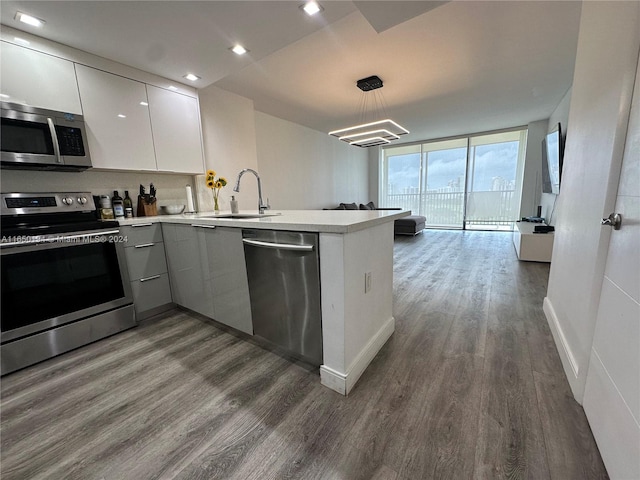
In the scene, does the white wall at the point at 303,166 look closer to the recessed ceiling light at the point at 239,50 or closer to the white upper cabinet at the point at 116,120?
the white upper cabinet at the point at 116,120

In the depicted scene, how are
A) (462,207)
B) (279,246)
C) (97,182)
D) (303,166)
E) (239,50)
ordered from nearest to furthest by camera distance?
(279,246), (239,50), (97,182), (303,166), (462,207)

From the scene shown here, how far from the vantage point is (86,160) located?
6.70 ft

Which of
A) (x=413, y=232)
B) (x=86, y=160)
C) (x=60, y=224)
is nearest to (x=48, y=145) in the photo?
(x=86, y=160)

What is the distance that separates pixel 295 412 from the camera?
1.30 meters

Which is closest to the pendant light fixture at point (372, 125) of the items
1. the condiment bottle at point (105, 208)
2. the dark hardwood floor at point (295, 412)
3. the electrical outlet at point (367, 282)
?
the electrical outlet at point (367, 282)

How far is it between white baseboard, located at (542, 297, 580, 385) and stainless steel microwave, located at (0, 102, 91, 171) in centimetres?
359

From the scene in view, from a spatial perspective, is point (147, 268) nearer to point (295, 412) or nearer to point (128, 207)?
point (128, 207)

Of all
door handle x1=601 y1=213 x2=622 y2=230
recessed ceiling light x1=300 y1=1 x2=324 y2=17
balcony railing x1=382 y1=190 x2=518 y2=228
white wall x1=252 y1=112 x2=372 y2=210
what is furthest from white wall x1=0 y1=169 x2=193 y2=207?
balcony railing x1=382 y1=190 x2=518 y2=228

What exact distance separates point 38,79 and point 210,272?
6.17 ft

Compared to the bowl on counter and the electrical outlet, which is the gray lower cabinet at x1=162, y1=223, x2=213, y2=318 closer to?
the bowl on counter

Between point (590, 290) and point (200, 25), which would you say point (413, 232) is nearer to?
point (590, 290)

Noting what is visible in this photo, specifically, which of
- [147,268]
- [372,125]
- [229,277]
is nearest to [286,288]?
[229,277]

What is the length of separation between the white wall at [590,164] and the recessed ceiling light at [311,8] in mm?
1543

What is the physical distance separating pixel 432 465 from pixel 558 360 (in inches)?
47.7
